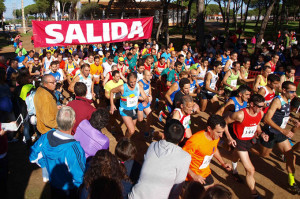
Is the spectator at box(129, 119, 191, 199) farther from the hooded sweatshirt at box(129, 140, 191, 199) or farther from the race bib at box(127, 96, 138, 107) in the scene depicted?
the race bib at box(127, 96, 138, 107)

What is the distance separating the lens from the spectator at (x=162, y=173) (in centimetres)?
236

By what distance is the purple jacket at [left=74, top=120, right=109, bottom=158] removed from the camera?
3.02m

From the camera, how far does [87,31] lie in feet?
23.9

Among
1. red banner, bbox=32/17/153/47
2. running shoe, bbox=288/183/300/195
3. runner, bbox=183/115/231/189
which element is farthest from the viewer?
red banner, bbox=32/17/153/47

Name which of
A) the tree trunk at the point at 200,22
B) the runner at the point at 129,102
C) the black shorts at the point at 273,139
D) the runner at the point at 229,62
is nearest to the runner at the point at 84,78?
the runner at the point at 129,102

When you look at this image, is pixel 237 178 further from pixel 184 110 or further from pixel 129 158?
pixel 129 158

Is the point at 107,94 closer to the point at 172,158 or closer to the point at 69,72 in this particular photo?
the point at 69,72

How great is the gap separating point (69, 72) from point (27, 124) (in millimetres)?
3642

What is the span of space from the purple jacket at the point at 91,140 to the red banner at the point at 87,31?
4.57 metres

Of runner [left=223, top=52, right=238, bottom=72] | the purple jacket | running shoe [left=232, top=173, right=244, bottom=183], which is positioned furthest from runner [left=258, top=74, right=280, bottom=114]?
the purple jacket

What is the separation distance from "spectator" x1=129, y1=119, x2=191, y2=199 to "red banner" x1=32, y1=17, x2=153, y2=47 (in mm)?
5611

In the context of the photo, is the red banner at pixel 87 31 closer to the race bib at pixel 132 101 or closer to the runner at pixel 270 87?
the race bib at pixel 132 101

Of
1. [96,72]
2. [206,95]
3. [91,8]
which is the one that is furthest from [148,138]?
[91,8]

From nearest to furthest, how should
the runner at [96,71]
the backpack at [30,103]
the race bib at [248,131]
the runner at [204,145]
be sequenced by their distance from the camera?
the runner at [204,145] → the race bib at [248,131] → the backpack at [30,103] → the runner at [96,71]
